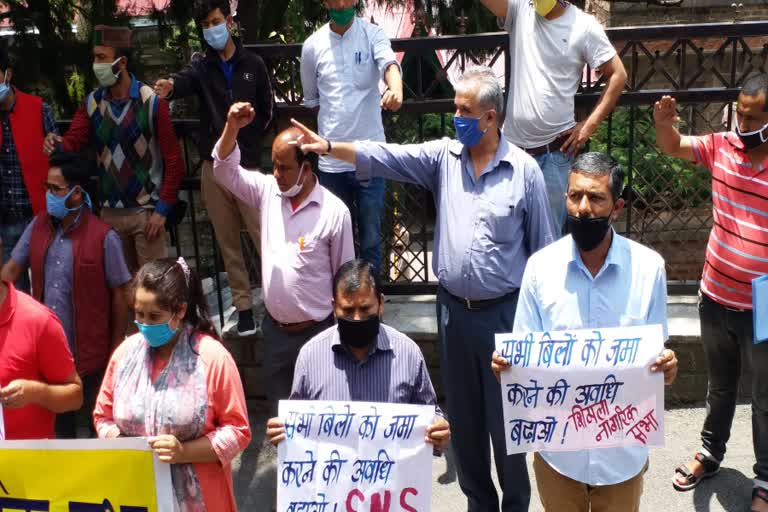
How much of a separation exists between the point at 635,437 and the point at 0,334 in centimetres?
236

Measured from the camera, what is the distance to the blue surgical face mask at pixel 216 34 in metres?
4.91

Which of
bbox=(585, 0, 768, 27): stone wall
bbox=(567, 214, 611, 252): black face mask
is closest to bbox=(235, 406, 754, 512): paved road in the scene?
bbox=(567, 214, 611, 252): black face mask

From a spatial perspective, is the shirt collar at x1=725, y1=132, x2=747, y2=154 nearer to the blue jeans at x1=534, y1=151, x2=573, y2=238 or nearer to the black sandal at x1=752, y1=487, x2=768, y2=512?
the blue jeans at x1=534, y1=151, x2=573, y2=238

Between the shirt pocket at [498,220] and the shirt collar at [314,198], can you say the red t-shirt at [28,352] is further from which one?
the shirt pocket at [498,220]

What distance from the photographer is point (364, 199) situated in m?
4.97

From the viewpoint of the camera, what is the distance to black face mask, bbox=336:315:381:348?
3230mm

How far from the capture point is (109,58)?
4.88 meters

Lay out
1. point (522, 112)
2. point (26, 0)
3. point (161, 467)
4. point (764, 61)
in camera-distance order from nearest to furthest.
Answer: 1. point (161, 467)
2. point (522, 112)
3. point (764, 61)
4. point (26, 0)

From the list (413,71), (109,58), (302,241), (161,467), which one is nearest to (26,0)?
(109,58)

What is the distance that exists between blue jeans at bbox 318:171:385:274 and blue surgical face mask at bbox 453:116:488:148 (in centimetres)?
125

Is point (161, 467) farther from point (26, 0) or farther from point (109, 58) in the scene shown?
point (26, 0)

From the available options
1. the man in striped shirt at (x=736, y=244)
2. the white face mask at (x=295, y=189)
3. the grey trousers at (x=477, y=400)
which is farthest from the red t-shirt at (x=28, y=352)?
the man in striped shirt at (x=736, y=244)

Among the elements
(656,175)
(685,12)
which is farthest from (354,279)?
(685,12)

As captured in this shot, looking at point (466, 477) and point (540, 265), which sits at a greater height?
point (540, 265)
